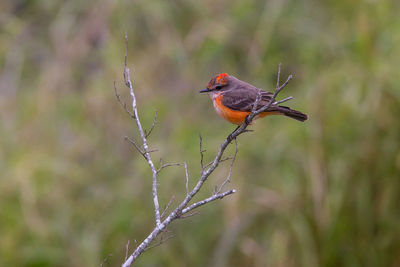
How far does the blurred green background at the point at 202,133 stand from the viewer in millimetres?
5875

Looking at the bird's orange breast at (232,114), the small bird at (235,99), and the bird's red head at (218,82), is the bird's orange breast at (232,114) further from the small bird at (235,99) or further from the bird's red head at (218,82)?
the bird's red head at (218,82)

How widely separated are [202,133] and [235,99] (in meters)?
2.13

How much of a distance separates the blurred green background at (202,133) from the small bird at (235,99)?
4.75 feet

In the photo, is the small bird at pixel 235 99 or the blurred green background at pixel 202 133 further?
the blurred green background at pixel 202 133

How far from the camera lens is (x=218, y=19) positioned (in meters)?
7.60

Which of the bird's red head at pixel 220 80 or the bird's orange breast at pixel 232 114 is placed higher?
the bird's red head at pixel 220 80

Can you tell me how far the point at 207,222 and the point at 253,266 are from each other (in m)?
0.59

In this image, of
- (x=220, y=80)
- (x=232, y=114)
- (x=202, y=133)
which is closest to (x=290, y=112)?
(x=232, y=114)

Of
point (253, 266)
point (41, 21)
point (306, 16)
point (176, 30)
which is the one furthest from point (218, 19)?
point (253, 266)

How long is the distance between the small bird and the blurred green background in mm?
1446

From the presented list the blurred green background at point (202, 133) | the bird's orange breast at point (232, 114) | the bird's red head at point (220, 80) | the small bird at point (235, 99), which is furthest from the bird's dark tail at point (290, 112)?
the blurred green background at point (202, 133)

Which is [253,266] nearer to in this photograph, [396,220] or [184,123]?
[396,220]

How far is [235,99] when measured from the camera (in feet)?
15.5

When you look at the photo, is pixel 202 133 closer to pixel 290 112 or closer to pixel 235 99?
pixel 235 99
